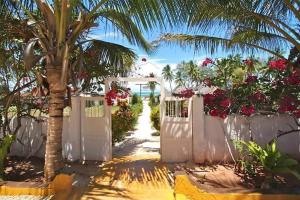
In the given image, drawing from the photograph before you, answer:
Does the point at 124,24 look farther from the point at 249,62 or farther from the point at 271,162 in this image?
the point at 249,62

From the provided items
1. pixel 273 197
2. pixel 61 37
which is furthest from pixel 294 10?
pixel 61 37

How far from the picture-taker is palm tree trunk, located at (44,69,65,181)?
23.2ft

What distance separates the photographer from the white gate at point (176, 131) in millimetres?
9617

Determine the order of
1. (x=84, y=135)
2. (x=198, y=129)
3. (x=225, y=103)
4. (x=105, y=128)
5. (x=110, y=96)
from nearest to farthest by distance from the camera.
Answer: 1. (x=225, y=103)
2. (x=198, y=129)
3. (x=110, y=96)
4. (x=105, y=128)
5. (x=84, y=135)

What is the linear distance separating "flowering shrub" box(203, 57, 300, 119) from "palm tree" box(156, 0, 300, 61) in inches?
25.0

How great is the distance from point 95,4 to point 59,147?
2.98m

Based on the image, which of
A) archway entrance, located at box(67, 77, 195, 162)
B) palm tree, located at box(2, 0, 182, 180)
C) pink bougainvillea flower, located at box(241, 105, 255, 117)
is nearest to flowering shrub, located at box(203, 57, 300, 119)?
pink bougainvillea flower, located at box(241, 105, 255, 117)

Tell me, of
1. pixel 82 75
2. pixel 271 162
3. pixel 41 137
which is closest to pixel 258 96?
pixel 271 162

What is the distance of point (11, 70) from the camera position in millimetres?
9875

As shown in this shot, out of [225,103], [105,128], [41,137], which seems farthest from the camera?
[41,137]

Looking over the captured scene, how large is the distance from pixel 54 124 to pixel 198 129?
391cm

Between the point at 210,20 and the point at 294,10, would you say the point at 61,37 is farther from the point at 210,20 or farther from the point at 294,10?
the point at 294,10

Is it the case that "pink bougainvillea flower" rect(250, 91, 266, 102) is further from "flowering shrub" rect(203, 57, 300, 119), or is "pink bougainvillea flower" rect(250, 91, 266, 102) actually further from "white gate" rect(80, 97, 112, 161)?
"white gate" rect(80, 97, 112, 161)

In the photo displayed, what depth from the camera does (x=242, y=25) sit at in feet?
25.5
